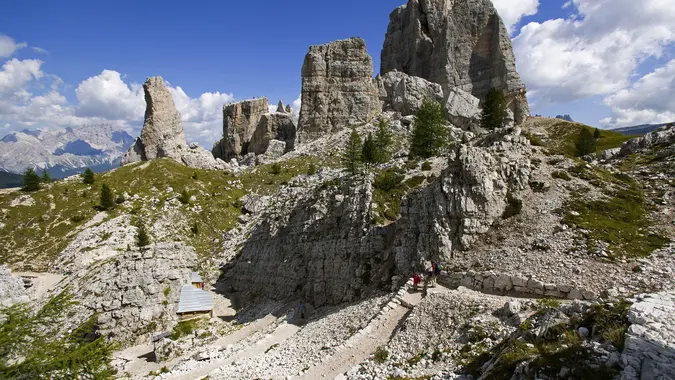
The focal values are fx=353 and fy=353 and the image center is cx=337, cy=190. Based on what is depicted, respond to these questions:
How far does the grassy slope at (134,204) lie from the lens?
251 ft

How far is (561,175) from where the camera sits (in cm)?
3625

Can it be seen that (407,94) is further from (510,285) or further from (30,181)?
(30,181)

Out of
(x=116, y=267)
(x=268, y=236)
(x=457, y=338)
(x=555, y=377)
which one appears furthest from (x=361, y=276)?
(x=116, y=267)

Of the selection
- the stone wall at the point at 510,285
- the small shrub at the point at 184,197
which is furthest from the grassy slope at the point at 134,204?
the stone wall at the point at 510,285

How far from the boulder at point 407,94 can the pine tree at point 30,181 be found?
358 ft

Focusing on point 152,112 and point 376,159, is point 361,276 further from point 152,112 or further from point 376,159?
point 152,112

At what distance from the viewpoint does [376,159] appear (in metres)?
65.6

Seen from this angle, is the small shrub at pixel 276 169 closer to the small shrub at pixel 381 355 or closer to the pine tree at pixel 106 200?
the pine tree at pixel 106 200

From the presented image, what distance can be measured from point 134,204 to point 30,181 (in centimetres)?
3412

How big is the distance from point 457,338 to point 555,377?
468 inches

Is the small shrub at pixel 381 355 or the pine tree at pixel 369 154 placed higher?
the pine tree at pixel 369 154

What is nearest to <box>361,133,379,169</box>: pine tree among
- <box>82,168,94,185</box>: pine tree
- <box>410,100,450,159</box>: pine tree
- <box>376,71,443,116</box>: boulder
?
<box>410,100,450,159</box>: pine tree

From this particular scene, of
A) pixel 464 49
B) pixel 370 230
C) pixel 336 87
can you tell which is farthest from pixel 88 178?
pixel 464 49

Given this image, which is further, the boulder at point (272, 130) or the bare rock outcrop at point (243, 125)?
the bare rock outcrop at point (243, 125)
